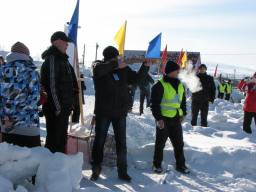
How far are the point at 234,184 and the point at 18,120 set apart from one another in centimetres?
309

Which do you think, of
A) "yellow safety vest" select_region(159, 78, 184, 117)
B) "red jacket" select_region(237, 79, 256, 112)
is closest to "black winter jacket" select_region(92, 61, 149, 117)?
"yellow safety vest" select_region(159, 78, 184, 117)

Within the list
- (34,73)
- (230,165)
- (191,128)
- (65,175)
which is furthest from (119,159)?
(191,128)

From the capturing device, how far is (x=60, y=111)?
10.7ft

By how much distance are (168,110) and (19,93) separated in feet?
7.26

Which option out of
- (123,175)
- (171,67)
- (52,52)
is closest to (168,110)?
(171,67)

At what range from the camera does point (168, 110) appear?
157 inches

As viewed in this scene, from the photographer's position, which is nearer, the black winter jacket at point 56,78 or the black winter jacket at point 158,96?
the black winter jacket at point 56,78

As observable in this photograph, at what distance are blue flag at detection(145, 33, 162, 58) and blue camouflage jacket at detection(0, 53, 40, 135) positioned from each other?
6.02m

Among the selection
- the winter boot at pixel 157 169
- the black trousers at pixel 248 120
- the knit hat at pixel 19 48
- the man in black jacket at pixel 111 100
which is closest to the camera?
the knit hat at pixel 19 48

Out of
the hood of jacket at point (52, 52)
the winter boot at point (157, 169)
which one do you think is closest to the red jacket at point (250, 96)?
the winter boot at point (157, 169)

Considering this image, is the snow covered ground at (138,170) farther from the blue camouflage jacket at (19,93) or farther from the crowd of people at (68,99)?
the blue camouflage jacket at (19,93)

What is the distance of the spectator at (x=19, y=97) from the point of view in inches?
109

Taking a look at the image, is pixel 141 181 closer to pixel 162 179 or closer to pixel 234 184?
pixel 162 179

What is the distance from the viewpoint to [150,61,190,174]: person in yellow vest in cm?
397
